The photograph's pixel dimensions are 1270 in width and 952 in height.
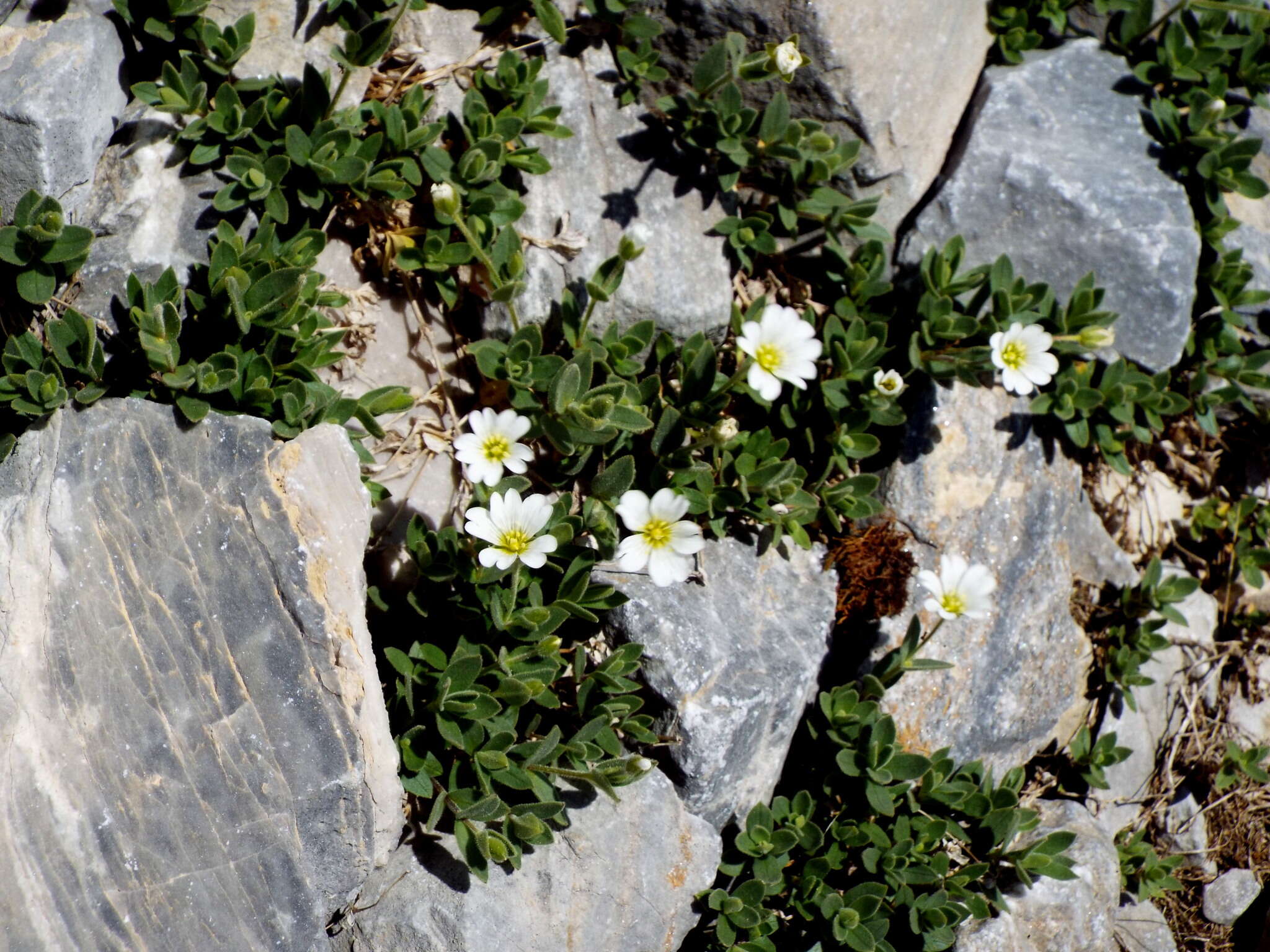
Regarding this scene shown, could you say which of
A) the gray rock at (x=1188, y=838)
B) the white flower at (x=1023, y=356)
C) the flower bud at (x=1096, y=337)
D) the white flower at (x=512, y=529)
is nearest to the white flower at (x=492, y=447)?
the white flower at (x=512, y=529)

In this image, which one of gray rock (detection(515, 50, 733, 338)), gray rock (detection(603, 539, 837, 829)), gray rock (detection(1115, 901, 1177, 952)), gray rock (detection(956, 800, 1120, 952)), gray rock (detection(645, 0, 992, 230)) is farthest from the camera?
gray rock (detection(1115, 901, 1177, 952))

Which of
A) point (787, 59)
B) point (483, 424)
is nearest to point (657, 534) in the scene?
point (483, 424)

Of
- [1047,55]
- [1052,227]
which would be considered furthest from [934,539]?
[1047,55]

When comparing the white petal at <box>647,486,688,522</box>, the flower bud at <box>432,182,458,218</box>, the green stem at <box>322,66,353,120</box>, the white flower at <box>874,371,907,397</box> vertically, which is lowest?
the white petal at <box>647,486,688,522</box>

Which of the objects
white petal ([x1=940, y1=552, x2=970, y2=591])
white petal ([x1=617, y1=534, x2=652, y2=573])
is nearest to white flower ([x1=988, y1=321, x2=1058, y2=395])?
white petal ([x1=940, y1=552, x2=970, y2=591])

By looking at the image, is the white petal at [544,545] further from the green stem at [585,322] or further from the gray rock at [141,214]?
the gray rock at [141,214]

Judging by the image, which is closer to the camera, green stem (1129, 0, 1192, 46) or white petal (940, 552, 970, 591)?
white petal (940, 552, 970, 591)

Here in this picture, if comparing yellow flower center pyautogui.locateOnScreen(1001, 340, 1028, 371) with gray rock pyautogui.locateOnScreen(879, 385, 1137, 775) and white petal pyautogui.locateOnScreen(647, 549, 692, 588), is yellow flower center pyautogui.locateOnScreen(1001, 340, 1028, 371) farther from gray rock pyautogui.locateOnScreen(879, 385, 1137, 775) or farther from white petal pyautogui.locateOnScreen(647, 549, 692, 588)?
white petal pyautogui.locateOnScreen(647, 549, 692, 588)

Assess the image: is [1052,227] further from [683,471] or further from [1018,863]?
[1018,863]

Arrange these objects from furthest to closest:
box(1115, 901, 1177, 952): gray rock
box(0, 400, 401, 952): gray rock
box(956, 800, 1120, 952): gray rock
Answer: box(1115, 901, 1177, 952): gray rock
box(956, 800, 1120, 952): gray rock
box(0, 400, 401, 952): gray rock
